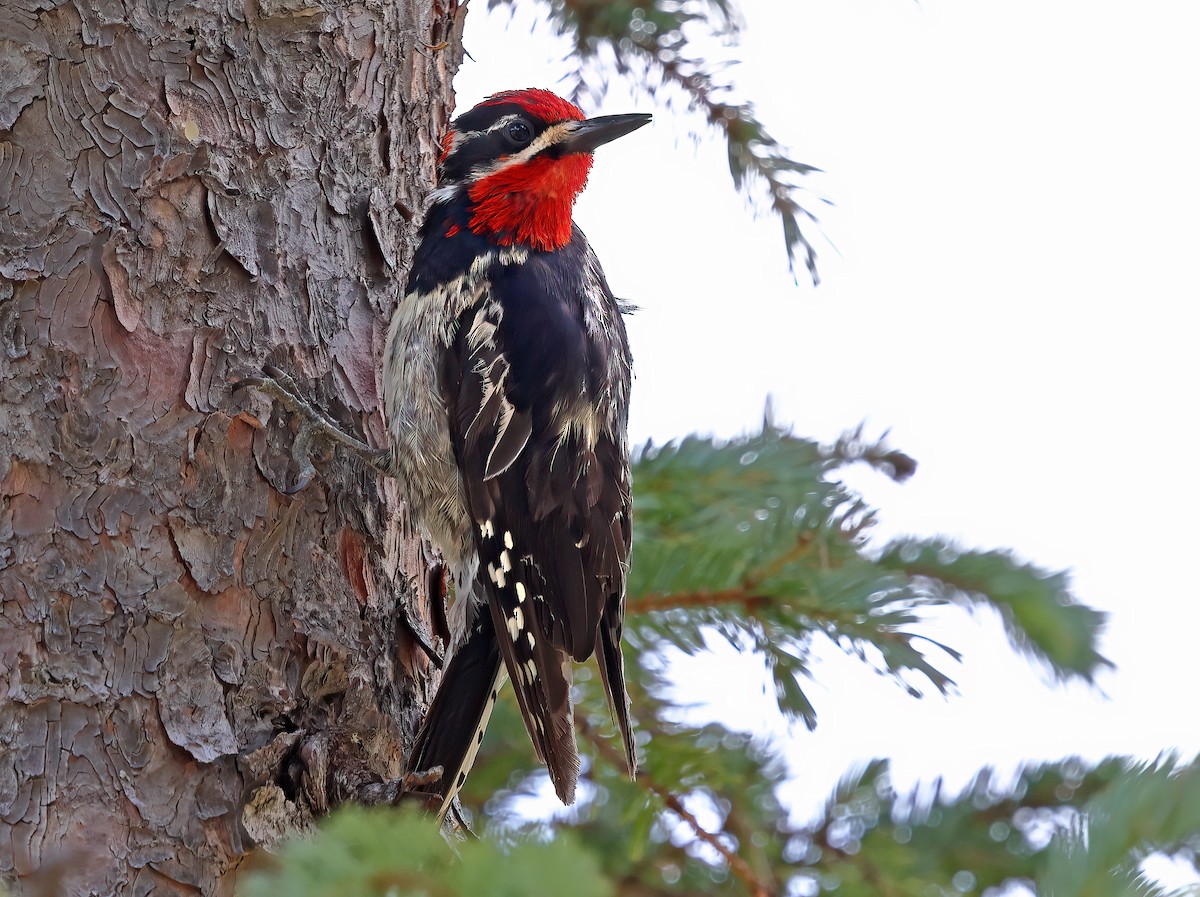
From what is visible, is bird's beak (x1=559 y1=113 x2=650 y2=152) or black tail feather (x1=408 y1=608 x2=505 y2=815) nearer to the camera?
black tail feather (x1=408 y1=608 x2=505 y2=815)

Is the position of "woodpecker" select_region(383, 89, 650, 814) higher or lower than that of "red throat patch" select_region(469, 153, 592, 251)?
lower

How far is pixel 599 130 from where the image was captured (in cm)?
227

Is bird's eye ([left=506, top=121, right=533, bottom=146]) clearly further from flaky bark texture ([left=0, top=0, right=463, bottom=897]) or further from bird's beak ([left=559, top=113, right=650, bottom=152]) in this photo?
flaky bark texture ([left=0, top=0, right=463, bottom=897])

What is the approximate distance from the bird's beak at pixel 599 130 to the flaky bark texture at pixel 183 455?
1.39 feet

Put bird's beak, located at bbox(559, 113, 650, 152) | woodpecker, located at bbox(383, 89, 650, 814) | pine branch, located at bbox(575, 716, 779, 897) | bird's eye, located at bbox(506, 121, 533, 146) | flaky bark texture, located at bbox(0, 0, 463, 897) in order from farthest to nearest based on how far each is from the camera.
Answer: bird's eye, located at bbox(506, 121, 533, 146), bird's beak, located at bbox(559, 113, 650, 152), woodpecker, located at bbox(383, 89, 650, 814), pine branch, located at bbox(575, 716, 779, 897), flaky bark texture, located at bbox(0, 0, 463, 897)

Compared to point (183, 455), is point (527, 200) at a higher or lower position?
higher

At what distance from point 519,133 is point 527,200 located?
15 cm

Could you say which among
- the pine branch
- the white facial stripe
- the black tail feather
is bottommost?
the pine branch

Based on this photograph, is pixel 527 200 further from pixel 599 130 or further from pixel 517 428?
pixel 517 428

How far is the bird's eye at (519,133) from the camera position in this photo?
93.3 inches

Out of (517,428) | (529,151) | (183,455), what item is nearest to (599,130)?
(529,151)

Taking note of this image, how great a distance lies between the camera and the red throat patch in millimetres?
2297

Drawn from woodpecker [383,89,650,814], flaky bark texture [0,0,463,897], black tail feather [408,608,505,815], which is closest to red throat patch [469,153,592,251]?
woodpecker [383,89,650,814]

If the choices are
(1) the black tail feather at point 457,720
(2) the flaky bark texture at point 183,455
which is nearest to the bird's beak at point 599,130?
(2) the flaky bark texture at point 183,455
